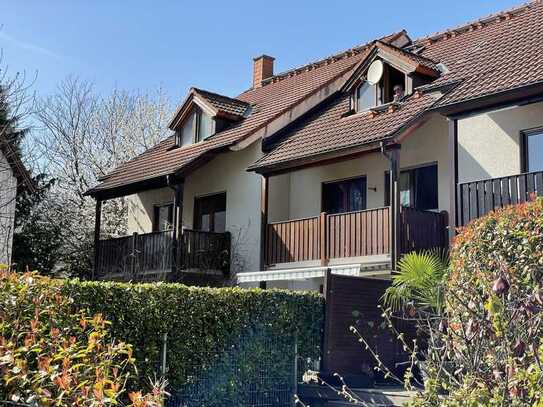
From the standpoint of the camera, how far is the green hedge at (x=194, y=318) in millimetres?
11516

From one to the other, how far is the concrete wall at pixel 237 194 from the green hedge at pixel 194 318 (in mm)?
7861

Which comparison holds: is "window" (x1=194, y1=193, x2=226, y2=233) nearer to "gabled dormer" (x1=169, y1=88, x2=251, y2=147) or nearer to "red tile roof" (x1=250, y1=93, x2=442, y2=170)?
"gabled dormer" (x1=169, y1=88, x2=251, y2=147)

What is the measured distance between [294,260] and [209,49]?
29.7 feet

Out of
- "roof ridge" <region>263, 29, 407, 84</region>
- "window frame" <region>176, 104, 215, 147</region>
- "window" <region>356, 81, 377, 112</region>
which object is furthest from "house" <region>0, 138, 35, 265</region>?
"window" <region>356, 81, 377, 112</region>

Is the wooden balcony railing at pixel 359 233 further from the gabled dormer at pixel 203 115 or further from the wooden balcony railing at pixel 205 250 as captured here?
the gabled dormer at pixel 203 115

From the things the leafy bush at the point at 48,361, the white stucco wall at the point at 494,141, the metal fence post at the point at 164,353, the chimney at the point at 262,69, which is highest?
the chimney at the point at 262,69

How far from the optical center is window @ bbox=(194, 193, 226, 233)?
23969 millimetres

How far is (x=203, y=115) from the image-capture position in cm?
2511

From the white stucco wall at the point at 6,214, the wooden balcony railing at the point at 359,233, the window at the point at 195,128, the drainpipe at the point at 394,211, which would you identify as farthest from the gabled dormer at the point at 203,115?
the drainpipe at the point at 394,211

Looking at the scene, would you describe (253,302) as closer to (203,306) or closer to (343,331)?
(203,306)

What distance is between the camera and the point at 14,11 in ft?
55.1

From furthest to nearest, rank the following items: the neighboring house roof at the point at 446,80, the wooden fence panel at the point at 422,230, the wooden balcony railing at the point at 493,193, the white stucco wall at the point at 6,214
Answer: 1. the white stucco wall at the point at 6,214
2. the wooden fence panel at the point at 422,230
3. the neighboring house roof at the point at 446,80
4. the wooden balcony railing at the point at 493,193

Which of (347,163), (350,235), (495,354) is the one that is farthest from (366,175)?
(495,354)

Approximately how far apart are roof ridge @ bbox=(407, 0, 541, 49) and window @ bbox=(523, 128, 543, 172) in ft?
20.6
